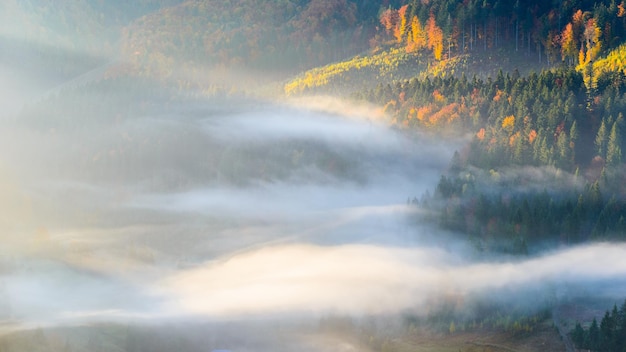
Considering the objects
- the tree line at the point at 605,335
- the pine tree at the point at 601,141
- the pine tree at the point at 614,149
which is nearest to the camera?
the tree line at the point at 605,335

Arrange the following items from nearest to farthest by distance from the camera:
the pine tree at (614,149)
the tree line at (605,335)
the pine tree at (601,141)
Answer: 1. the tree line at (605,335)
2. the pine tree at (614,149)
3. the pine tree at (601,141)

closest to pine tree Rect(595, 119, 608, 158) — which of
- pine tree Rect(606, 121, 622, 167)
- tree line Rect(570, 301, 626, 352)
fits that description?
pine tree Rect(606, 121, 622, 167)

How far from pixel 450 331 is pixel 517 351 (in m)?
10.5

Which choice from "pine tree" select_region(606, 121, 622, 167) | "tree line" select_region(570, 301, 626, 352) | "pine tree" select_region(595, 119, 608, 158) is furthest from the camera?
"pine tree" select_region(595, 119, 608, 158)

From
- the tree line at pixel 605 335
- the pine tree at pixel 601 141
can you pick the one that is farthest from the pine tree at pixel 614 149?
the tree line at pixel 605 335

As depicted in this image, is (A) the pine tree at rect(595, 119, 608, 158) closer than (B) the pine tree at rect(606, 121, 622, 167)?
No

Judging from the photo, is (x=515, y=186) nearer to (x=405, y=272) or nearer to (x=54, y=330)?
(x=405, y=272)

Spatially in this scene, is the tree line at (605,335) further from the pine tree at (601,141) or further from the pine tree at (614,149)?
the pine tree at (601,141)

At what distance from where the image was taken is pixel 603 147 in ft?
616

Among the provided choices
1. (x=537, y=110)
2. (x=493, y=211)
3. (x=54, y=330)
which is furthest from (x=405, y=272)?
(x=54, y=330)

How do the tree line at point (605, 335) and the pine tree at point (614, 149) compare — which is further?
the pine tree at point (614, 149)

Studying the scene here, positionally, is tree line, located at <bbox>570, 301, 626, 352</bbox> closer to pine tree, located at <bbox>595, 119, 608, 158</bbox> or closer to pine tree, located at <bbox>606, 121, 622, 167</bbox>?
pine tree, located at <bbox>606, 121, 622, 167</bbox>

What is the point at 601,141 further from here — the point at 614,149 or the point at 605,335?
the point at 605,335

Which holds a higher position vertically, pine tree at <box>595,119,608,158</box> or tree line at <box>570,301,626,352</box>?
pine tree at <box>595,119,608,158</box>
